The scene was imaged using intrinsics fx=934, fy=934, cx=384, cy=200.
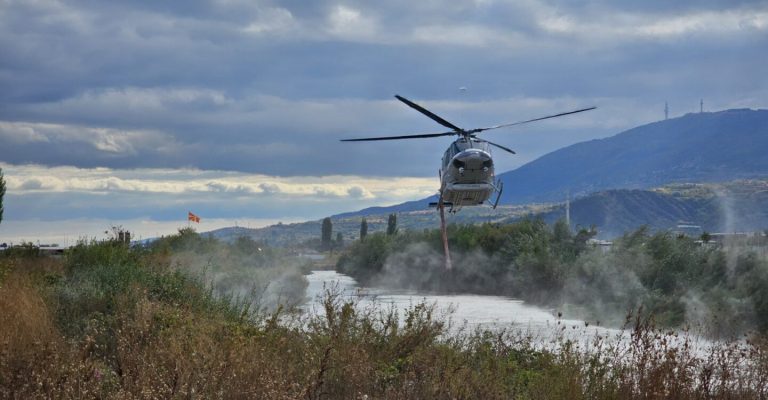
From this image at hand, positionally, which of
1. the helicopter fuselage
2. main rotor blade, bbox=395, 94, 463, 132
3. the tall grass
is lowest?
the tall grass

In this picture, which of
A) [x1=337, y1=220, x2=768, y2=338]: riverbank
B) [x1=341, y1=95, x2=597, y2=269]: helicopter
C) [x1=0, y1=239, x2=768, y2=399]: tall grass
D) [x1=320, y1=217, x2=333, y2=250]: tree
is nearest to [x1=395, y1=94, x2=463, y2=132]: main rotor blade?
[x1=341, y1=95, x2=597, y2=269]: helicopter

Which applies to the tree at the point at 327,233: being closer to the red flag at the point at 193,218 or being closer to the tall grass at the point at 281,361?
the red flag at the point at 193,218

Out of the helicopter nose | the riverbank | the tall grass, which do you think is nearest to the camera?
the tall grass

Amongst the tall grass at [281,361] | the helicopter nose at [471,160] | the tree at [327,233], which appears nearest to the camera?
the tall grass at [281,361]

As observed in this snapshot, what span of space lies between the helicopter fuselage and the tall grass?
1647 centimetres

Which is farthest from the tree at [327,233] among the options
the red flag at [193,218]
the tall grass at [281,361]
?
the tall grass at [281,361]

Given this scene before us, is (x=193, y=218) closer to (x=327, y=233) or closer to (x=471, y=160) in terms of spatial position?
(x=471, y=160)

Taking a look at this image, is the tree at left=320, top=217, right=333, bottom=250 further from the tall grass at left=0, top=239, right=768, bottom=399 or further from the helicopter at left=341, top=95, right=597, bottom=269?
the tall grass at left=0, top=239, right=768, bottom=399

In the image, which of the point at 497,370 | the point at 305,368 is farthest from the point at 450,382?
the point at 497,370

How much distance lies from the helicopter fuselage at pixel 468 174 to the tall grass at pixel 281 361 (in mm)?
16475

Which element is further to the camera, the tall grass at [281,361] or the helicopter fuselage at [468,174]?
the helicopter fuselage at [468,174]

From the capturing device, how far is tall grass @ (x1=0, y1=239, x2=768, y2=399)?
38.0 feet

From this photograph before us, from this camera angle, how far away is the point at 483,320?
5725 cm

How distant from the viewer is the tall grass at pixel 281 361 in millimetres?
11578
